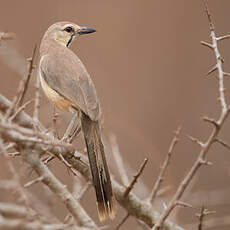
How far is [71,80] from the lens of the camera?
2.96 m

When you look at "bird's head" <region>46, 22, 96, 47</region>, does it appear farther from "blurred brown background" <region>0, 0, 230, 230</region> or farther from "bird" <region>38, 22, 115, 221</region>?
"blurred brown background" <region>0, 0, 230, 230</region>

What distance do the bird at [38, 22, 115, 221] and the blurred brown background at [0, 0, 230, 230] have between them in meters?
2.50

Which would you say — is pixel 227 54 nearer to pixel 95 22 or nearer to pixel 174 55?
pixel 174 55

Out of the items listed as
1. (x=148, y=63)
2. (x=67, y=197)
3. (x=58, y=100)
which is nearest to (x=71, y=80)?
(x=58, y=100)

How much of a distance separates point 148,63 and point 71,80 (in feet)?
11.6

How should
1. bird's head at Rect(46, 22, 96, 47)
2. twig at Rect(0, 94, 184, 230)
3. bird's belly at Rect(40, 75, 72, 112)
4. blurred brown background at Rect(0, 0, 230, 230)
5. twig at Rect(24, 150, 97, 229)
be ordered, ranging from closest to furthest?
1. twig at Rect(24, 150, 97, 229)
2. twig at Rect(0, 94, 184, 230)
3. bird's belly at Rect(40, 75, 72, 112)
4. bird's head at Rect(46, 22, 96, 47)
5. blurred brown background at Rect(0, 0, 230, 230)

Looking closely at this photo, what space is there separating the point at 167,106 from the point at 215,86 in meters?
0.63

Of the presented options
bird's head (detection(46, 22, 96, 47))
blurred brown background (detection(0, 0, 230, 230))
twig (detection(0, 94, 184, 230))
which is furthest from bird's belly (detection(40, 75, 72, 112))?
blurred brown background (detection(0, 0, 230, 230))

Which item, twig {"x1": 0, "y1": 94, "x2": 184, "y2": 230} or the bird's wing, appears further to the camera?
the bird's wing

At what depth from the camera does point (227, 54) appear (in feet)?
20.7

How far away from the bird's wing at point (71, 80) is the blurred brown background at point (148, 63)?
2516mm

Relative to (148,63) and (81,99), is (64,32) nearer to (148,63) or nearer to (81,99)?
(81,99)

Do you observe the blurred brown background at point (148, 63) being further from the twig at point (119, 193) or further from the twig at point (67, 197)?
the twig at point (67, 197)

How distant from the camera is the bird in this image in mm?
2568
